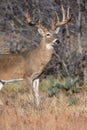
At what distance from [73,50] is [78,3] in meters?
1.49

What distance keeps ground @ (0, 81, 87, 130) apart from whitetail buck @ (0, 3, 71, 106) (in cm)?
48

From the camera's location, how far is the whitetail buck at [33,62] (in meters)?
11.7

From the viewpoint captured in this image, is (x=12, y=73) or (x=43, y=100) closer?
(x=43, y=100)

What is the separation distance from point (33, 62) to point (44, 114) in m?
2.72

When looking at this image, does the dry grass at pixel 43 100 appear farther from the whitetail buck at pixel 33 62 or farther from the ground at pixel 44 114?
the whitetail buck at pixel 33 62

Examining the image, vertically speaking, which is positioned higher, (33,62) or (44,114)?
(33,62)

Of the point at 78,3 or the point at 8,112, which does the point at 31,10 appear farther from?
the point at 8,112

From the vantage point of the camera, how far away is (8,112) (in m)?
9.65

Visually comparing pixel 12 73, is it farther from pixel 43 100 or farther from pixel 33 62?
pixel 43 100

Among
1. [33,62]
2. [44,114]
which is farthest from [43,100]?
[44,114]

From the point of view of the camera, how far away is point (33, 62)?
11.8m

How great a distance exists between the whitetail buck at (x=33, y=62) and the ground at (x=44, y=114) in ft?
1.57

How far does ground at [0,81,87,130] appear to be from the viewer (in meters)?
8.30

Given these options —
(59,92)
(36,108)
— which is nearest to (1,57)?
(59,92)
